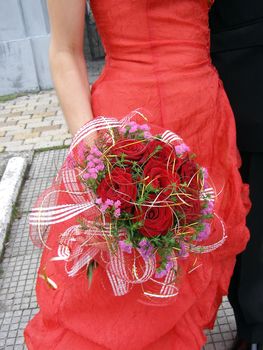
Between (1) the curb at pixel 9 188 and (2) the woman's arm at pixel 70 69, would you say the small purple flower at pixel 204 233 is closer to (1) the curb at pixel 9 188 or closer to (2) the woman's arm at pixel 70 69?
(2) the woman's arm at pixel 70 69

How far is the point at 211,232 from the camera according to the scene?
1235 millimetres

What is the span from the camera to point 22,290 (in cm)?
266

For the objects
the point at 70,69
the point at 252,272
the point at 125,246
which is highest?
the point at 70,69

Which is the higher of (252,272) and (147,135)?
(147,135)

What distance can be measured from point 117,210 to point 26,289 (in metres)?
1.81

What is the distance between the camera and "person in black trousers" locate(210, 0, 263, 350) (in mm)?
1411

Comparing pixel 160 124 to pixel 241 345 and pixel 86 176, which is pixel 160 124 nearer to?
pixel 86 176

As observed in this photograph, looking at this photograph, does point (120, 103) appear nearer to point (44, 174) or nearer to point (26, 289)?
point (26, 289)

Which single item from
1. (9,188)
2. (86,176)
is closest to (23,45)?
(9,188)

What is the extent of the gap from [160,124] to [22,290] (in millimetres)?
1656

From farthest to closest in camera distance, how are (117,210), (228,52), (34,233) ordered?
(228,52), (34,233), (117,210)

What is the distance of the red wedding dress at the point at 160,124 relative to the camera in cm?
128

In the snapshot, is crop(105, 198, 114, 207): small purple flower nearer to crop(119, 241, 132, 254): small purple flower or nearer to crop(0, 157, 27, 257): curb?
crop(119, 241, 132, 254): small purple flower

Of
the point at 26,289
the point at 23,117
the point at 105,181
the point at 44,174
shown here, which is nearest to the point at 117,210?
the point at 105,181
